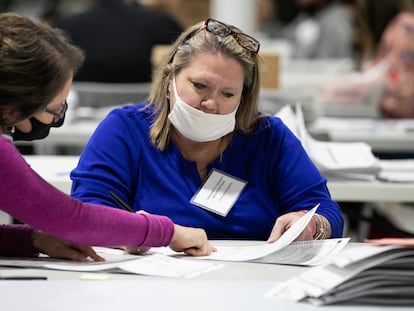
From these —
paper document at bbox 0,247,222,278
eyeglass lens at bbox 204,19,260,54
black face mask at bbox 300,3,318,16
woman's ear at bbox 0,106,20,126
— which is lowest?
paper document at bbox 0,247,222,278

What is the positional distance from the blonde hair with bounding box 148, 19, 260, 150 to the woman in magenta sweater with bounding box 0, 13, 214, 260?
480 millimetres

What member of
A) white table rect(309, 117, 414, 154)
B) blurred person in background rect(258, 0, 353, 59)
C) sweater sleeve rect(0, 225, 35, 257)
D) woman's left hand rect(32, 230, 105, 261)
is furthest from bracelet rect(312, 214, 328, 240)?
blurred person in background rect(258, 0, 353, 59)

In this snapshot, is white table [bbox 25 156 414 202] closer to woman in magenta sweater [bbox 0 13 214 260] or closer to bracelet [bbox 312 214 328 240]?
bracelet [bbox 312 214 328 240]

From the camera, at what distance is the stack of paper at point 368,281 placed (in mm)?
1598

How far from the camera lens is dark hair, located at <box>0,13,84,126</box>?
177 centimetres

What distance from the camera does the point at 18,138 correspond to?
1.95 m

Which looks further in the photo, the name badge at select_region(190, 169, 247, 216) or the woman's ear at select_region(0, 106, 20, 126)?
the name badge at select_region(190, 169, 247, 216)

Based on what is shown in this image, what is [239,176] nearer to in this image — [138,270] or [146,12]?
[138,270]

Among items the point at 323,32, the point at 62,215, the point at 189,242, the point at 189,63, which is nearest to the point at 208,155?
the point at 189,63

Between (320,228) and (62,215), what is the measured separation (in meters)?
0.80

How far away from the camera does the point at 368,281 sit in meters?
1.62

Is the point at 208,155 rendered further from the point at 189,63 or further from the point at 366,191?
the point at 366,191

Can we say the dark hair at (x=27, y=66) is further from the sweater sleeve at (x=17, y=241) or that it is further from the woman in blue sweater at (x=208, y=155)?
the woman in blue sweater at (x=208, y=155)

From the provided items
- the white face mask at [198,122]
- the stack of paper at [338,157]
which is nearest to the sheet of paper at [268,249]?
the white face mask at [198,122]
